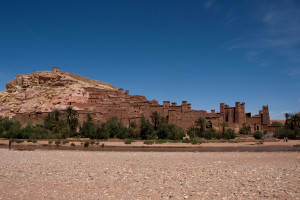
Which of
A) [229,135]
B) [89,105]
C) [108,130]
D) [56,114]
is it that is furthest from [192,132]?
[56,114]

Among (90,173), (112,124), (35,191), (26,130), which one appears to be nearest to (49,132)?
(26,130)

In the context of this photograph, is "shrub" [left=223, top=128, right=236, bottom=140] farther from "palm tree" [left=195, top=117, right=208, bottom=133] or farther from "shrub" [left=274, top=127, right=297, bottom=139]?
"shrub" [left=274, top=127, right=297, bottom=139]

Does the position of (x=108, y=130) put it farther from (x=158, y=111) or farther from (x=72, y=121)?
(x=158, y=111)

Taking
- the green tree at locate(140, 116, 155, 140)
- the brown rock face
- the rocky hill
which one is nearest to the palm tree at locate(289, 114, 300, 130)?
the brown rock face

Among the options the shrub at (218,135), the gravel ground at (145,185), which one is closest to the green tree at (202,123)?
the shrub at (218,135)

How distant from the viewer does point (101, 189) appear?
8.01 m

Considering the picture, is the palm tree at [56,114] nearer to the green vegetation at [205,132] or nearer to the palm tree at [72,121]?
the palm tree at [72,121]

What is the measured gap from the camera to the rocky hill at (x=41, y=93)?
46.0 m

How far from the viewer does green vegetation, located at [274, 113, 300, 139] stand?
3944cm

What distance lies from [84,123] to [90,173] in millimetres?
27377

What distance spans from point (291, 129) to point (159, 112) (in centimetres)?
2176

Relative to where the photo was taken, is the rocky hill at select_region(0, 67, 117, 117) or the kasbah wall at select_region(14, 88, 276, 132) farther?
the rocky hill at select_region(0, 67, 117, 117)

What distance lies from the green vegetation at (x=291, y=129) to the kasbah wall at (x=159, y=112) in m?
3.05

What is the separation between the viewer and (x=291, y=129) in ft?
138
